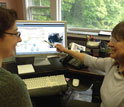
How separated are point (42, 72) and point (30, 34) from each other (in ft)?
1.37

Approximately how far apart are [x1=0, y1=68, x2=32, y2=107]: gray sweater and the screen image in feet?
2.75

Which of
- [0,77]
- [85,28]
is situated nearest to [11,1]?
[85,28]

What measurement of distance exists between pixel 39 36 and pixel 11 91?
3.05ft

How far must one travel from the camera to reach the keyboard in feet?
3.91

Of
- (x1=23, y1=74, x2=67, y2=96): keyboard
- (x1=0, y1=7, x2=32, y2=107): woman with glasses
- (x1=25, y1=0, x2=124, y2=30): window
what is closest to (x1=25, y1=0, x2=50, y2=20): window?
(x1=25, y1=0, x2=124, y2=30): window

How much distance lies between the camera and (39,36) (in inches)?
57.6

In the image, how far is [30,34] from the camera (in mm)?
1424

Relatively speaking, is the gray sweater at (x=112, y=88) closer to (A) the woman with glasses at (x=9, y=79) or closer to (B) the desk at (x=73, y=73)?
(B) the desk at (x=73, y=73)

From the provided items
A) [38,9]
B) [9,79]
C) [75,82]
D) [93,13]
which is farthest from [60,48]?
[38,9]

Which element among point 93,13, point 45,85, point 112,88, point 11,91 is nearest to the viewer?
point 11,91

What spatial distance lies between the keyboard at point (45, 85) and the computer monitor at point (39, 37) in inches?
10.6

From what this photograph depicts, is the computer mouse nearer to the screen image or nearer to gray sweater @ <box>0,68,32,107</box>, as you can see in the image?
the screen image

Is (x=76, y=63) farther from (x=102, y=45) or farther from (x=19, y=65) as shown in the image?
(x=19, y=65)

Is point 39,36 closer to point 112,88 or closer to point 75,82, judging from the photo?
point 75,82
